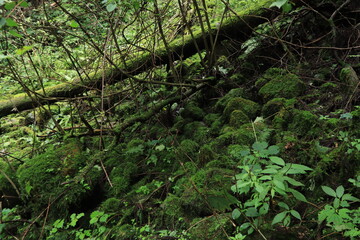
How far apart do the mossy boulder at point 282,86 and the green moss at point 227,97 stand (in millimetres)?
299

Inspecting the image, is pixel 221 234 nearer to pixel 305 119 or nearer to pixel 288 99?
pixel 305 119

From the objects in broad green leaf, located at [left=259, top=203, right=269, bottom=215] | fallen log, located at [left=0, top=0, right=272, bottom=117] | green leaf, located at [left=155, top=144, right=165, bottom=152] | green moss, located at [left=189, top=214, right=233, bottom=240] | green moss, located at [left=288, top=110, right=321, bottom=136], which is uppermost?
fallen log, located at [left=0, top=0, right=272, bottom=117]

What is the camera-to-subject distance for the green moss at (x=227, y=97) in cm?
391

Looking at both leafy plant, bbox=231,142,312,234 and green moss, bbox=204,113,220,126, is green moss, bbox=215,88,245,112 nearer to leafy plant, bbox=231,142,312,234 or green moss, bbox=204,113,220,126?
green moss, bbox=204,113,220,126

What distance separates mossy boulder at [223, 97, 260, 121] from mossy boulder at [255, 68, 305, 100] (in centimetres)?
22

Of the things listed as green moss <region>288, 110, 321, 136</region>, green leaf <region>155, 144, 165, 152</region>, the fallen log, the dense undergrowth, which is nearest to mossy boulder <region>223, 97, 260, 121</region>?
the dense undergrowth

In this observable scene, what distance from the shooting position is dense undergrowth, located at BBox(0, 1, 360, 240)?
192cm

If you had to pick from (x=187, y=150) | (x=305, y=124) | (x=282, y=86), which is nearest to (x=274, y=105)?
(x=282, y=86)

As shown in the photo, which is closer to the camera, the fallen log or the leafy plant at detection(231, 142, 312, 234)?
the leafy plant at detection(231, 142, 312, 234)

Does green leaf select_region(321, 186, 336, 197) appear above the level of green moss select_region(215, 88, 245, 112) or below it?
below

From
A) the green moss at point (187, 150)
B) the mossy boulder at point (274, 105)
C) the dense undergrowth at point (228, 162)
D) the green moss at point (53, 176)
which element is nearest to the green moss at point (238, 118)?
the dense undergrowth at point (228, 162)

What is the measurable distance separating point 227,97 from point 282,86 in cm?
81

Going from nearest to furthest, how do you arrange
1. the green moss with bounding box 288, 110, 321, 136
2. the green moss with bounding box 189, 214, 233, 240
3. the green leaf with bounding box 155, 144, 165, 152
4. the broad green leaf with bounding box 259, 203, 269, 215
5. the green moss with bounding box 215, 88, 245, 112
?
the broad green leaf with bounding box 259, 203, 269, 215 → the green moss with bounding box 189, 214, 233, 240 → the green moss with bounding box 288, 110, 321, 136 → the green leaf with bounding box 155, 144, 165, 152 → the green moss with bounding box 215, 88, 245, 112

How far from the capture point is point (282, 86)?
11.7 feet
